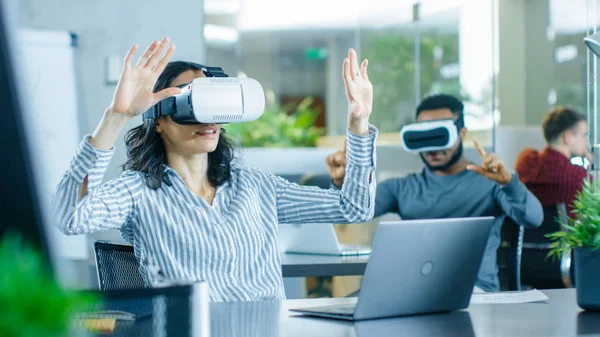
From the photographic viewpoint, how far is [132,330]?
92 cm

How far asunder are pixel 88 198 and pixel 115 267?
22cm

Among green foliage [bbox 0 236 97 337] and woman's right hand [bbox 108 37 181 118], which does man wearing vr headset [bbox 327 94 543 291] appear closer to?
woman's right hand [bbox 108 37 181 118]

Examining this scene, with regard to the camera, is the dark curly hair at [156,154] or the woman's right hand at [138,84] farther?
the dark curly hair at [156,154]

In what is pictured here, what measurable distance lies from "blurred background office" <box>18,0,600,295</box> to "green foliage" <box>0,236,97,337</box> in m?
0.03

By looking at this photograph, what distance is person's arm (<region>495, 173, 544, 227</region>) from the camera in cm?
309

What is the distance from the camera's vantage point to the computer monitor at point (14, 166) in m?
0.54

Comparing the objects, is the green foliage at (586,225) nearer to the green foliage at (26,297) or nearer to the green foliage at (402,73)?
the green foliage at (26,297)

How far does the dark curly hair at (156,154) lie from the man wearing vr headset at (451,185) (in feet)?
3.22

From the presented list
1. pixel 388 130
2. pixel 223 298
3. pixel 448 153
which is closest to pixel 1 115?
pixel 223 298

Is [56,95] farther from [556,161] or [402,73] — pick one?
[556,161]

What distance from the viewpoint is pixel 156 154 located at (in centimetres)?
222

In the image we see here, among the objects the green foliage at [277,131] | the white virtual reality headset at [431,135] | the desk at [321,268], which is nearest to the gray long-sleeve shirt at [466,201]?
the white virtual reality headset at [431,135]

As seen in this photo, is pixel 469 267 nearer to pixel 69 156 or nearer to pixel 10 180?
pixel 10 180

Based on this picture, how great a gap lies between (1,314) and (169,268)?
153 centimetres
